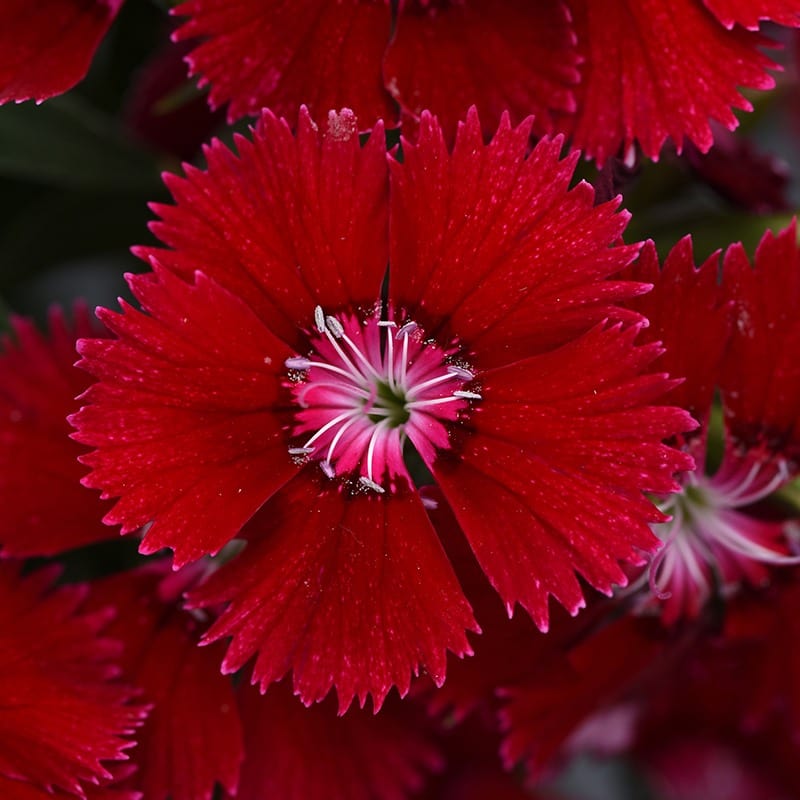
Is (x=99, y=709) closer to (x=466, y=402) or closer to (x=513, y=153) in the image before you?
(x=466, y=402)

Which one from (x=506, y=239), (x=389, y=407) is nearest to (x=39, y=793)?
(x=389, y=407)

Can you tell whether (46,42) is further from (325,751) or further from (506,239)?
(325,751)

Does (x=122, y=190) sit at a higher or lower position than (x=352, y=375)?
higher

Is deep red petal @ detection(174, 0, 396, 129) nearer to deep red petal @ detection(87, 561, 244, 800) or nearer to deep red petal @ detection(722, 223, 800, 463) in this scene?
deep red petal @ detection(722, 223, 800, 463)

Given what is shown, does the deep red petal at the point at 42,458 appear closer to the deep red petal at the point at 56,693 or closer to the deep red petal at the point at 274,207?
the deep red petal at the point at 56,693

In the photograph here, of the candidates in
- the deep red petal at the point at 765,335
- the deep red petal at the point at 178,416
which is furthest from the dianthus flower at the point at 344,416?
the deep red petal at the point at 765,335

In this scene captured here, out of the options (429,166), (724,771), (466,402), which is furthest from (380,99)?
(724,771)

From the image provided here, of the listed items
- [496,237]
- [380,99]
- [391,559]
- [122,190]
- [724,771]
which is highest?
[122,190]
